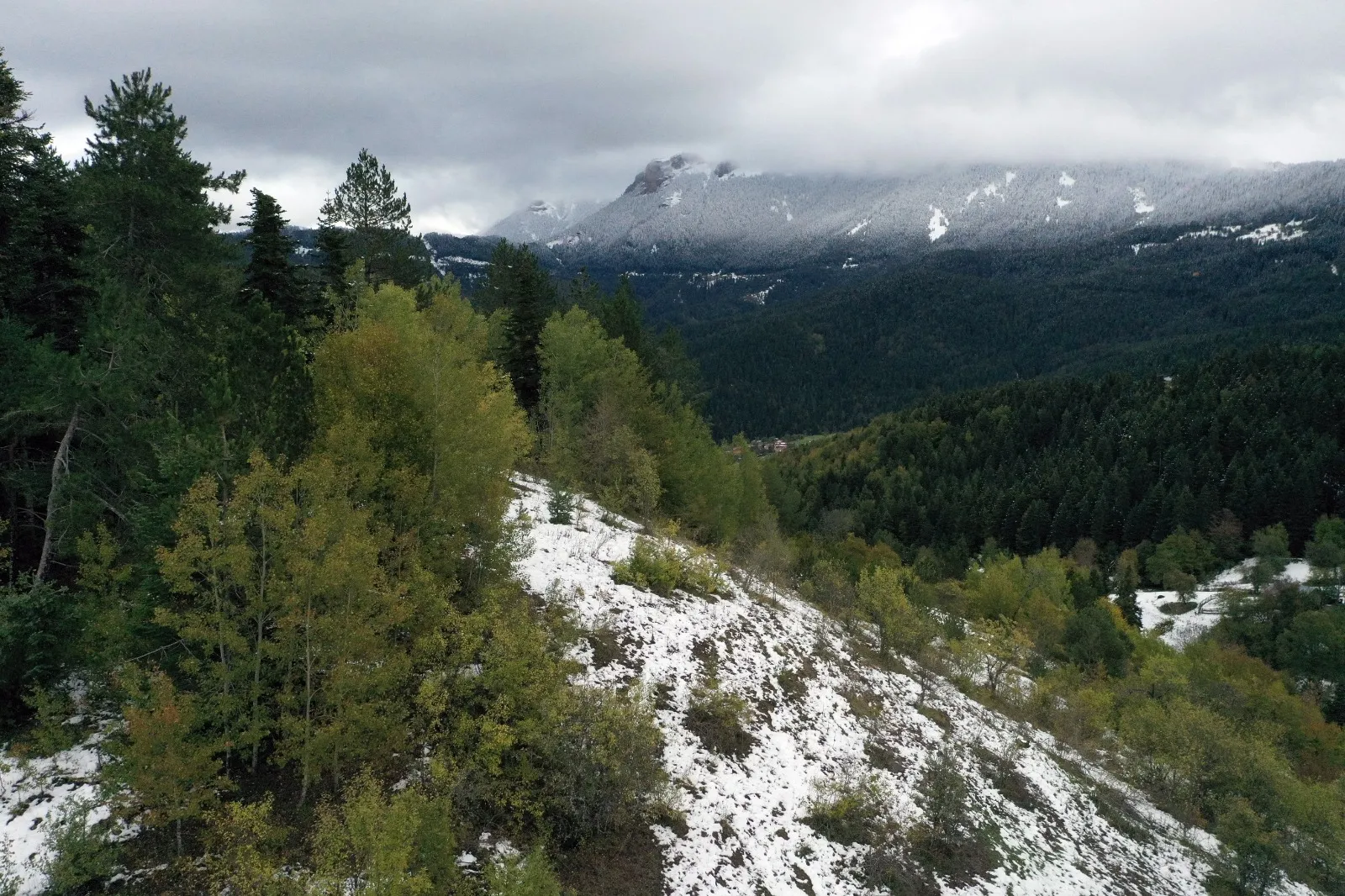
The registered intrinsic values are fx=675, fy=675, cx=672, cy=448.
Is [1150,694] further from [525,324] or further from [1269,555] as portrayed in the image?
[1269,555]

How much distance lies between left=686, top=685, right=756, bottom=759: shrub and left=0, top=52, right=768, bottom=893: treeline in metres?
1.98

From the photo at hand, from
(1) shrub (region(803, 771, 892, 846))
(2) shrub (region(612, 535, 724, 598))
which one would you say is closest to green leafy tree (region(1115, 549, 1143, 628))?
(2) shrub (region(612, 535, 724, 598))

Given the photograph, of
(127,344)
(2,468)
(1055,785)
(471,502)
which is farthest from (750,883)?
(2,468)

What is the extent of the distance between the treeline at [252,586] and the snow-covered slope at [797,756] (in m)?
1.62

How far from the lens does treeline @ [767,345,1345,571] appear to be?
387 feet

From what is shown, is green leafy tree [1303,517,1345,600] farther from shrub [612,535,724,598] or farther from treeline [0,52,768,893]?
treeline [0,52,768,893]

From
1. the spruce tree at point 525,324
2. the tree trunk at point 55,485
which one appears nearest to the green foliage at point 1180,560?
the spruce tree at point 525,324

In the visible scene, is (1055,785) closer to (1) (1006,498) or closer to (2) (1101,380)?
(1) (1006,498)

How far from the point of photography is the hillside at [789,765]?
1479cm

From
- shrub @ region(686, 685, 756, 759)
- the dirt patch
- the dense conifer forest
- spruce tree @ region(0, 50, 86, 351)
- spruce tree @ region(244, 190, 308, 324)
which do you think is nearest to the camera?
the dense conifer forest

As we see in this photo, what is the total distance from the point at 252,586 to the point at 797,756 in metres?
14.6

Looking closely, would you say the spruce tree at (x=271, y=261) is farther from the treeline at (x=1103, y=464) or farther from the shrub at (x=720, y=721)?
the treeline at (x=1103, y=464)

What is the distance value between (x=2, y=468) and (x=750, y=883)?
→ 2453cm

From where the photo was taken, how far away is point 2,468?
20578 millimetres
